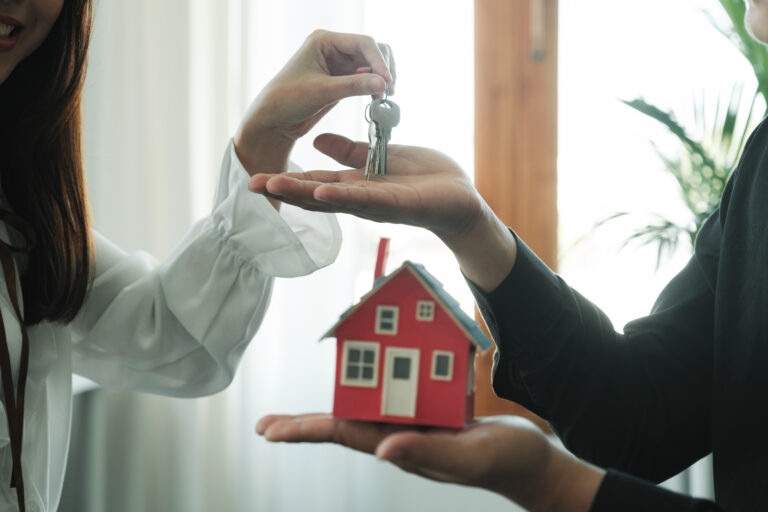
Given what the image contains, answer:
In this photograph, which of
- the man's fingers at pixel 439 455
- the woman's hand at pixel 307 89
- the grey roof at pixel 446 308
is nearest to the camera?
the man's fingers at pixel 439 455

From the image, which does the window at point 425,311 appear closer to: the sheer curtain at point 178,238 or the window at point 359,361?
the window at point 359,361

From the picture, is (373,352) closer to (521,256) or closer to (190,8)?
(521,256)

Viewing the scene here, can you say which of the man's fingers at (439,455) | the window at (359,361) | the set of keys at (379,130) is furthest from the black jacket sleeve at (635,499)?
the set of keys at (379,130)

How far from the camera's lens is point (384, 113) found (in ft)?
2.29

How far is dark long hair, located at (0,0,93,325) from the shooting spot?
95 centimetres

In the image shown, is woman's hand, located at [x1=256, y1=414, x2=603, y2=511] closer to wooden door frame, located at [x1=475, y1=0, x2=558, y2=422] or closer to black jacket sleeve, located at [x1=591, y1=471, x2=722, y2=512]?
black jacket sleeve, located at [x1=591, y1=471, x2=722, y2=512]

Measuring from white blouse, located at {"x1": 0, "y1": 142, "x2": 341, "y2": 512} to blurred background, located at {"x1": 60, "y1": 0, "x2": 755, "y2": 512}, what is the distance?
2.59ft

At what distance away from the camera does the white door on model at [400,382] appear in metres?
0.62

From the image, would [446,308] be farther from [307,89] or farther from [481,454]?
[307,89]

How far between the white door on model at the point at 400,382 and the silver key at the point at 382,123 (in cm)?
19

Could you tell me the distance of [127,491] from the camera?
185 centimetres

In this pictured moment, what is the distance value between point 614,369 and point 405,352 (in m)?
0.32

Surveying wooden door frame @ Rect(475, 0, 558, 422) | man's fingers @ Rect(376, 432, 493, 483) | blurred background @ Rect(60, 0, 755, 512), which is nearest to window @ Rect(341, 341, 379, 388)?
man's fingers @ Rect(376, 432, 493, 483)

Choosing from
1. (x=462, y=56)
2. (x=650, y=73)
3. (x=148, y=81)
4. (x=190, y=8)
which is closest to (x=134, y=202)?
(x=148, y=81)
